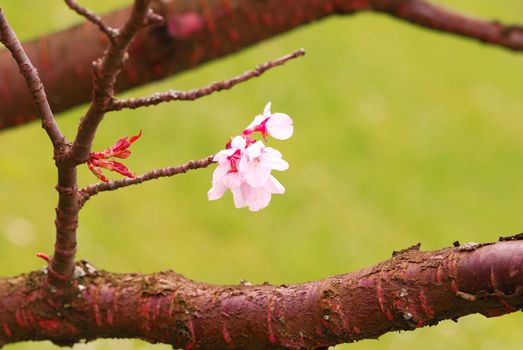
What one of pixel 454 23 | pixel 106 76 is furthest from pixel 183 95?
pixel 454 23

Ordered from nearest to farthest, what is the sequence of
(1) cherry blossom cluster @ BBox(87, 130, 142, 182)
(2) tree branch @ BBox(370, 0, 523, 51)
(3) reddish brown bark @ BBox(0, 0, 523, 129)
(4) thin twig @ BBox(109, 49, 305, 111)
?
1. (4) thin twig @ BBox(109, 49, 305, 111)
2. (1) cherry blossom cluster @ BBox(87, 130, 142, 182)
3. (3) reddish brown bark @ BBox(0, 0, 523, 129)
4. (2) tree branch @ BBox(370, 0, 523, 51)

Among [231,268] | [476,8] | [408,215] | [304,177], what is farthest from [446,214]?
[476,8]

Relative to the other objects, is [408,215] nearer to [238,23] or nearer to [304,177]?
[304,177]

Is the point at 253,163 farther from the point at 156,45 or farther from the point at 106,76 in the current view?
the point at 156,45

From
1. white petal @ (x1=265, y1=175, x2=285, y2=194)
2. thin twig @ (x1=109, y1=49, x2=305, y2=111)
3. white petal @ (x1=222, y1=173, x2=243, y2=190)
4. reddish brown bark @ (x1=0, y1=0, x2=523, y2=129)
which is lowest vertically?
reddish brown bark @ (x1=0, y1=0, x2=523, y2=129)

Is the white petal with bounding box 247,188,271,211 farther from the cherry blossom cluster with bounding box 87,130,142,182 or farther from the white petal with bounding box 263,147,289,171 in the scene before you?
the cherry blossom cluster with bounding box 87,130,142,182

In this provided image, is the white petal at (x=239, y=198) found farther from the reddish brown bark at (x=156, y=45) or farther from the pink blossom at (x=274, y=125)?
the reddish brown bark at (x=156, y=45)

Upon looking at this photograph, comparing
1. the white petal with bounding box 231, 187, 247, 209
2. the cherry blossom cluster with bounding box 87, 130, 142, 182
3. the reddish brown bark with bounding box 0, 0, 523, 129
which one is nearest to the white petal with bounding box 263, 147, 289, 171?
the white petal with bounding box 231, 187, 247, 209

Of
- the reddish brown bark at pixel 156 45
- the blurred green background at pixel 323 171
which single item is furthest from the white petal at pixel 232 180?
the blurred green background at pixel 323 171
